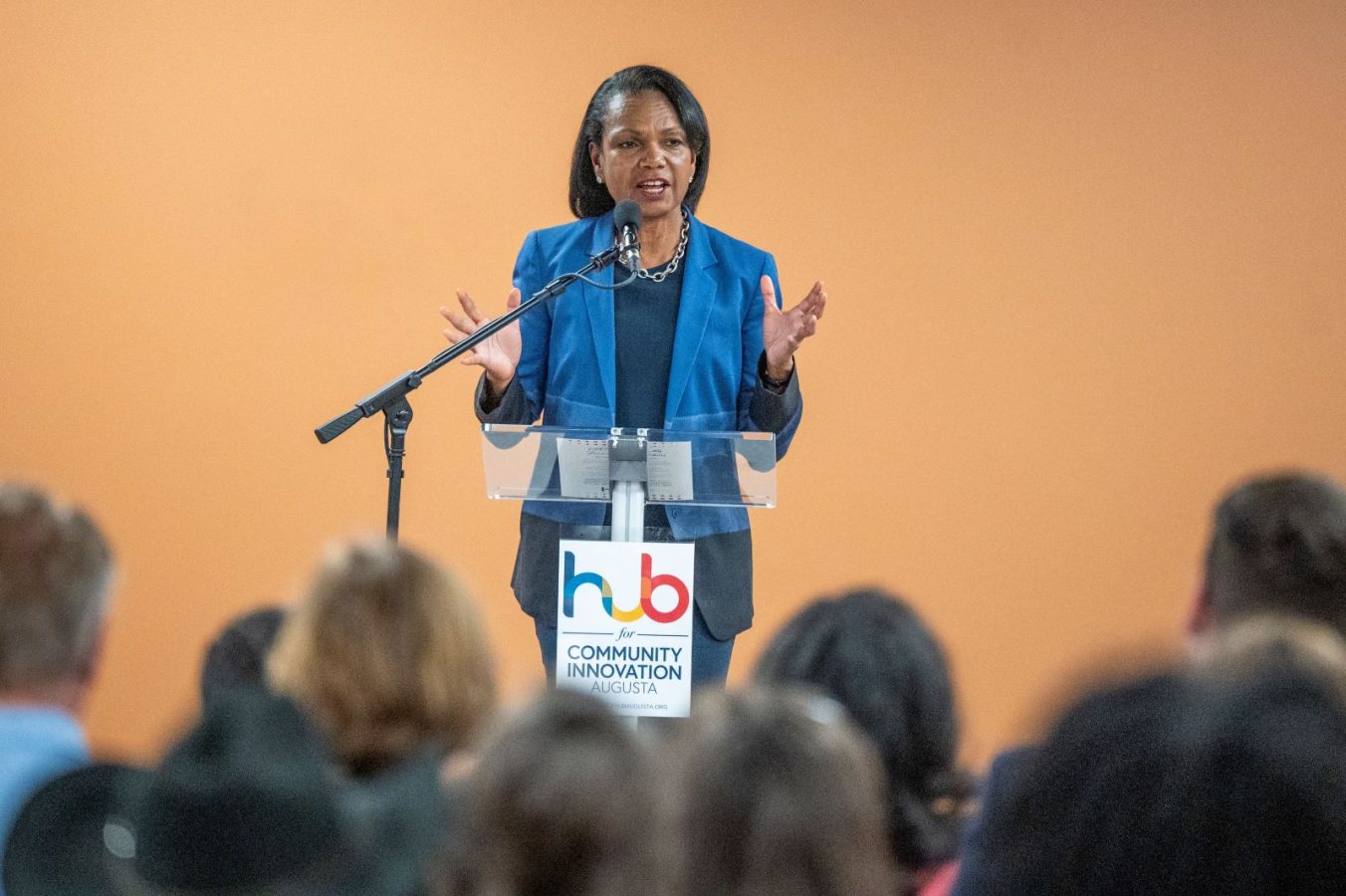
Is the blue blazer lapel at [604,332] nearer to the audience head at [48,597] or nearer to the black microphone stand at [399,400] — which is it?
the black microphone stand at [399,400]

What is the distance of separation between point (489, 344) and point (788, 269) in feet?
7.24

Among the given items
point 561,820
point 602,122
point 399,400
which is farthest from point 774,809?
point 602,122

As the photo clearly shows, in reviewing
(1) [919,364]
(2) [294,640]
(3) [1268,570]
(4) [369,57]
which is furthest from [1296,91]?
(2) [294,640]

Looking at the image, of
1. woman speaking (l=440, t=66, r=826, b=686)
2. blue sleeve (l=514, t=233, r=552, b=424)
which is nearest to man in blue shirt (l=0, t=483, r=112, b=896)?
woman speaking (l=440, t=66, r=826, b=686)

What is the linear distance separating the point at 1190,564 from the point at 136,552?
11.1 ft

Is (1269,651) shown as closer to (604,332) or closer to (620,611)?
(620,611)

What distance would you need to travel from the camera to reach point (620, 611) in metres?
2.76

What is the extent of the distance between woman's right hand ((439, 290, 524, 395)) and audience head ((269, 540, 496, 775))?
1.43 metres

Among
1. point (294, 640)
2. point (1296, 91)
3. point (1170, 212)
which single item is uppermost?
point (1296, 91)

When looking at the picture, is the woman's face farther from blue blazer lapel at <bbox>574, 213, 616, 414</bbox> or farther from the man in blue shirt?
the man in blue shirt

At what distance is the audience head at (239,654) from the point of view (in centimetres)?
198

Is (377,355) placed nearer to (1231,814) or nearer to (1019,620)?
(1019,620)

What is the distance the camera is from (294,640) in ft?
5.00

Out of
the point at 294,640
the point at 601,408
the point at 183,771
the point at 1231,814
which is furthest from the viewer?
the point at 601,408
